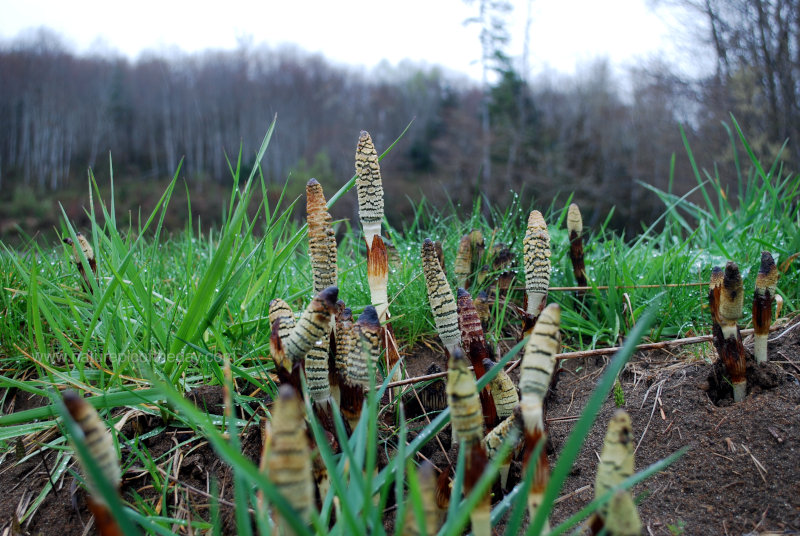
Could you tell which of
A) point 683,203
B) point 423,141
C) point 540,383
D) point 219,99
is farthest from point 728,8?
point 219,99

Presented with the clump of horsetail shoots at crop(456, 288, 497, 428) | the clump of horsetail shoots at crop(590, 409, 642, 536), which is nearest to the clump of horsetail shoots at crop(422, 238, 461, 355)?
the clump of horsetail shoots at crop(456, 288, 497, 428)

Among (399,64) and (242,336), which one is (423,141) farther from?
(242,336)

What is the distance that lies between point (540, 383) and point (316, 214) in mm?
796

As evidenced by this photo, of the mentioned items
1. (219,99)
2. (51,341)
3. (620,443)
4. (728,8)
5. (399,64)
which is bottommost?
(51,341)

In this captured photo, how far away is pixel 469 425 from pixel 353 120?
36307 mm

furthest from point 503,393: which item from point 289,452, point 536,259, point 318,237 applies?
point 289,452

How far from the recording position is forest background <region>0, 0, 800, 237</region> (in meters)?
12.1

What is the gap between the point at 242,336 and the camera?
6.13 feet

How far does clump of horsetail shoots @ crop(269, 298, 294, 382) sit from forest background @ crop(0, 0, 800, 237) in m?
11.4

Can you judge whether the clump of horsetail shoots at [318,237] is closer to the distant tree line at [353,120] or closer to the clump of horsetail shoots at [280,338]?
the clump of horsetail shoots at [280,338]

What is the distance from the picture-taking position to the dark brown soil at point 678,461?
112cm

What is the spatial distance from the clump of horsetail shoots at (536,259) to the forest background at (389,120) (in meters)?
10.7

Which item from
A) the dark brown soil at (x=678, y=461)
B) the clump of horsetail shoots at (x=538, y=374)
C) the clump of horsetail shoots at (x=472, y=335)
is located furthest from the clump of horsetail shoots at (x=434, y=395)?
the clump of horsetail shoots at (x=538, y=374)

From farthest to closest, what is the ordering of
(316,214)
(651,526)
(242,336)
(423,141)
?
(423,141) → (242,336) → (316,214) → (651,526)
